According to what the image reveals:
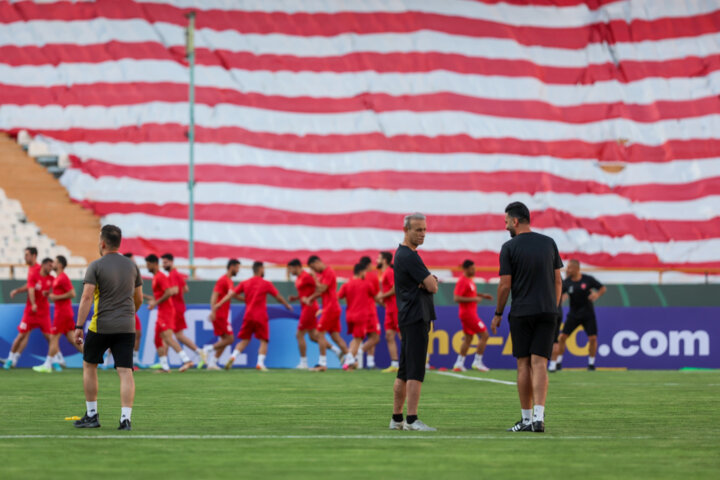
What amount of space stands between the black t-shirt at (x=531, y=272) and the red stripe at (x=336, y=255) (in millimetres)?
Answer: 18682

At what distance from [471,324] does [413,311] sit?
10.8 meters

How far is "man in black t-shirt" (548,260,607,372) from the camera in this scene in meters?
21.4

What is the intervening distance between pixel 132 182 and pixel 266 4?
6871 millimetres

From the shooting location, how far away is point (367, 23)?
1287 inches

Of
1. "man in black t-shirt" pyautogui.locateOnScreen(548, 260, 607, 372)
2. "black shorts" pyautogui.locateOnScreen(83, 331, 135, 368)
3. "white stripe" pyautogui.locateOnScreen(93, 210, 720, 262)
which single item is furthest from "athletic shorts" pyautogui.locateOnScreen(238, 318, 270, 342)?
"black shorts" pyautogui.locateOnScreen(83, 331, 135, 368)

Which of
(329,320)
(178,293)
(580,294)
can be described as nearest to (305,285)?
(329,320)

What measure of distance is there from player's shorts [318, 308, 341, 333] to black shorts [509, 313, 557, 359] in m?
11.1

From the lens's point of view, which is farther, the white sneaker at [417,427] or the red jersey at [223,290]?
the red jersey at [223,290]

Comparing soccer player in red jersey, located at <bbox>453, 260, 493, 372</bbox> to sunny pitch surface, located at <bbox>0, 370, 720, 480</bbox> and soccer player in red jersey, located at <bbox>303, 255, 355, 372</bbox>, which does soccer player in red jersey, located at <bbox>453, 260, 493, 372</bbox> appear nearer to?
soccer player in red jersey, located at <bbox>303, 255, 355, 372</bbox>

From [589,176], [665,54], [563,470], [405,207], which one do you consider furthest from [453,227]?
[563,470]

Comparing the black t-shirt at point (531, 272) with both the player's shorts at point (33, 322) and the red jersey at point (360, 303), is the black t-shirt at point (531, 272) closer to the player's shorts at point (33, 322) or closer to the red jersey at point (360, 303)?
the red jersey at point (360, 303)

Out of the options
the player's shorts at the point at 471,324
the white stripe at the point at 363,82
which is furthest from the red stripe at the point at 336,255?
the player's shorts at the point at 471,324

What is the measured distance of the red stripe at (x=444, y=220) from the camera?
97.6 feet

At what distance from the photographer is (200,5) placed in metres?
32.8
